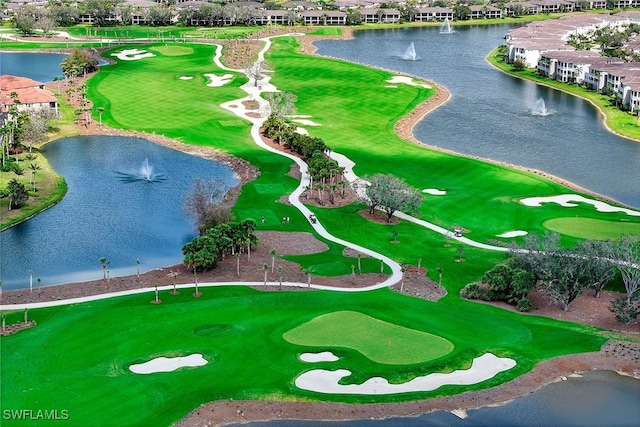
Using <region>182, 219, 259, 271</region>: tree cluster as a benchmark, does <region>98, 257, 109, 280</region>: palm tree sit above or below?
below

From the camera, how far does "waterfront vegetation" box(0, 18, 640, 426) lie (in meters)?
55.8

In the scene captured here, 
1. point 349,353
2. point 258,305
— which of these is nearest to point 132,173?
point 258,305

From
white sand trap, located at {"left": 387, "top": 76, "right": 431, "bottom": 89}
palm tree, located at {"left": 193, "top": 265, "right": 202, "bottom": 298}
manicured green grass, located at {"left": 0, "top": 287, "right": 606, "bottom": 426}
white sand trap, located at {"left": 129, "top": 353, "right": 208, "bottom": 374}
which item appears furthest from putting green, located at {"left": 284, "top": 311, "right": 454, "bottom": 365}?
white sand trap, located at {"left": 387, "top": 76, "right": 431, "bottom": 89}

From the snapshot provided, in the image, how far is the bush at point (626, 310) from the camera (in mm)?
67250

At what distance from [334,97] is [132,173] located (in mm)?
48771

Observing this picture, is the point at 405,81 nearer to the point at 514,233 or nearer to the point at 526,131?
the point at 526,131

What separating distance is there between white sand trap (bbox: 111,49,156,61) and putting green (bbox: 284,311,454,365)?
126 m

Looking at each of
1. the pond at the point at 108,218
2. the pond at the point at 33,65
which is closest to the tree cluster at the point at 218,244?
the pond at the point at 108,218

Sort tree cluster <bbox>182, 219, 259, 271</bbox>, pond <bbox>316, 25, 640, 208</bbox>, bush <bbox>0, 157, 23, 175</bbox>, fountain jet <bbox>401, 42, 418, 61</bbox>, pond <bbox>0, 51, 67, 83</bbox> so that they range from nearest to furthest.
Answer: tree cluster <bbox>182, 219, 259, 271</bbox>, bush <bbox>0, 157, 23, 175</bbox>, pond <bbox>316, 25, 640, 208</bbox>, pond <bbox>0, 51, 67, 83</bbox>, fountain jet <bbox>401, 42, 418, 61</bbox>

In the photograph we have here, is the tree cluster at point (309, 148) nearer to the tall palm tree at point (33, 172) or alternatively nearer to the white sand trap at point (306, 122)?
the white sand trap at point (306, 122)

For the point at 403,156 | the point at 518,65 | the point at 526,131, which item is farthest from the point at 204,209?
the point at 518,65

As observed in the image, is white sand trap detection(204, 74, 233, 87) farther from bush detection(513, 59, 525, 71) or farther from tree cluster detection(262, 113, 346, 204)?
bush detection(513, 59, 525, 71)

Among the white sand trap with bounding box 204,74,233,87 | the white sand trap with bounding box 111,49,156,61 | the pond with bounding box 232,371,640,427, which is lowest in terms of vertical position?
the pond with bounding box 232,371,640,427

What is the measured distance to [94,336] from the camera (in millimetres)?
62625
